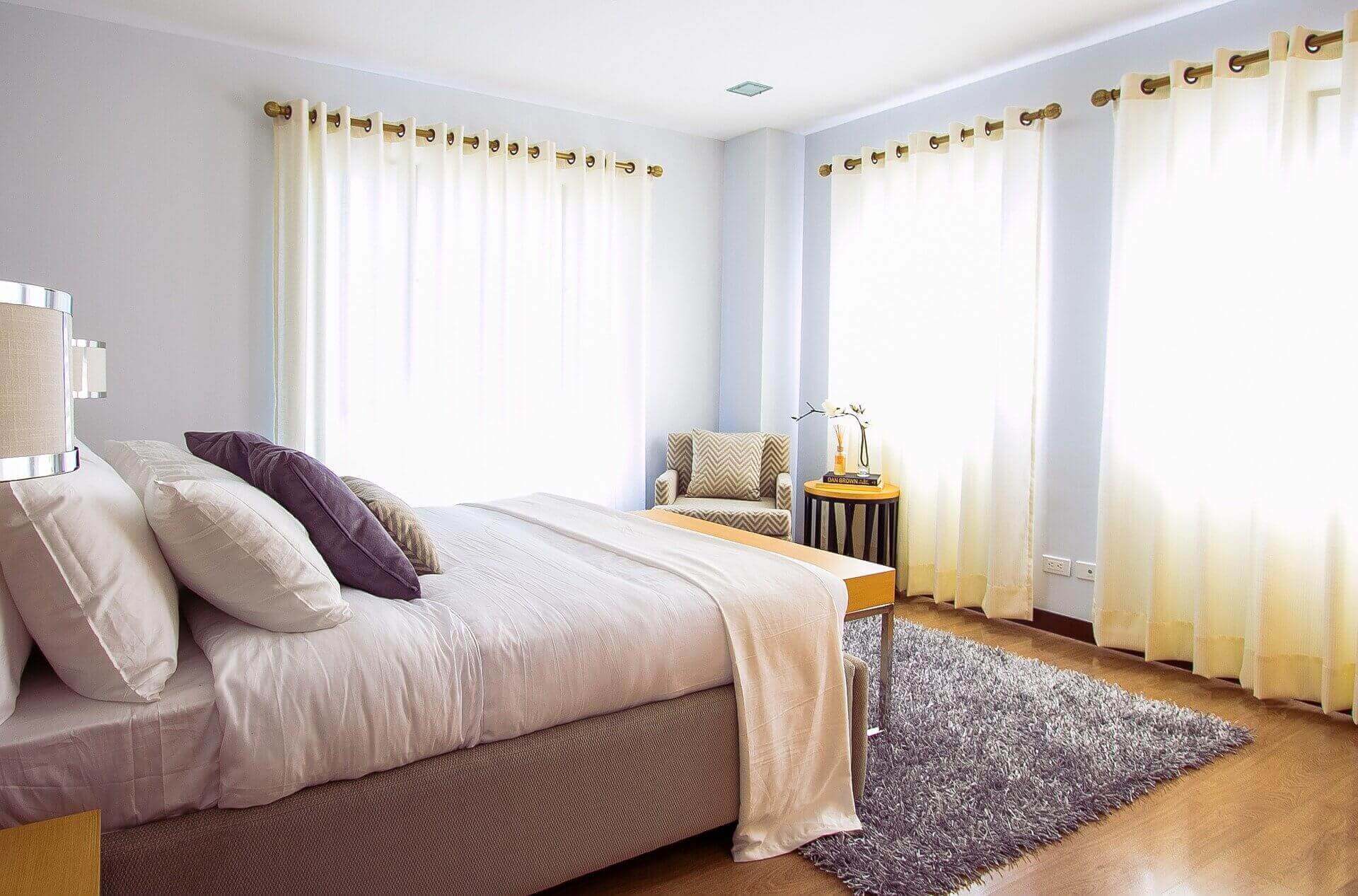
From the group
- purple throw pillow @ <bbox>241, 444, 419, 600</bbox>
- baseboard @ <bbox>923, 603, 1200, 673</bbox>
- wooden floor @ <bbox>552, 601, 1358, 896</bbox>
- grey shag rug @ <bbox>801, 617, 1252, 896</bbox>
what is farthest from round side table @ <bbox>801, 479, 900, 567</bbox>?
purple throw pillow @ <bbox>241, 444, 419, 600</bbox>

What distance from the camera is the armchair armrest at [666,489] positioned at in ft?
16.2

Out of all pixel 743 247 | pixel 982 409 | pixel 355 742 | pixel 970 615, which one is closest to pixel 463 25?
pixel 743 247

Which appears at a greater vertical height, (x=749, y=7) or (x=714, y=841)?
(x=749, y=7)

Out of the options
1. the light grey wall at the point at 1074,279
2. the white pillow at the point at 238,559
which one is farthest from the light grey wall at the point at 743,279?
the white pillow at the point at 238,559

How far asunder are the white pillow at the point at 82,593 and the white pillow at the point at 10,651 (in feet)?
0.06

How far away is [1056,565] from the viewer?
4.18m

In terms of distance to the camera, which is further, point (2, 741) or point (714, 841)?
point (714, 841)

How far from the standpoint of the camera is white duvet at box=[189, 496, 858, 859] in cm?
164

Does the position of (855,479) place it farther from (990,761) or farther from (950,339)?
(990,761)

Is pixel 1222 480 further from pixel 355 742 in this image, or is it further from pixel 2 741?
pixel 2 741

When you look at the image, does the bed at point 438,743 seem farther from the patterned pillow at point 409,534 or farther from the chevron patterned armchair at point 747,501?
the chevron patterned armchair at point 747,501

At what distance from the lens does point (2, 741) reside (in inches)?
55.4

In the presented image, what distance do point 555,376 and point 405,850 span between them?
344 cm

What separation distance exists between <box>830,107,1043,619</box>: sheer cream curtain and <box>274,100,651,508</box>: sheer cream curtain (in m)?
1.24
